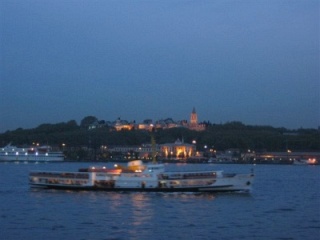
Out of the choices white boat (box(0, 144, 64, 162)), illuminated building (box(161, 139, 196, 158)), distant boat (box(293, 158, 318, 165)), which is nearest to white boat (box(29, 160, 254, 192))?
white boat (box(0, 144, 64, 162))

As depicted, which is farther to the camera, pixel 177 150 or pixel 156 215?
pixel 177 150

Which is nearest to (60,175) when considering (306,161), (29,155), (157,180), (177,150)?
(157,180)

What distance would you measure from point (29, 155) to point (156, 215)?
2896 inches

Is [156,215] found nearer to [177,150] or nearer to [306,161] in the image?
[306,161]

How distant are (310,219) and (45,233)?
9639 millimetres

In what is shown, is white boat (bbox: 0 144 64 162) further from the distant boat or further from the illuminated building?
the distant boat

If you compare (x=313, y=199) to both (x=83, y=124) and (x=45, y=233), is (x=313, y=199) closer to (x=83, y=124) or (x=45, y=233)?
(x=45, y=233)

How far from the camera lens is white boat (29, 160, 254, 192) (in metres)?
36.6

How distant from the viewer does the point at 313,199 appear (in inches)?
1363

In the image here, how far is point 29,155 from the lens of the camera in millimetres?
97812

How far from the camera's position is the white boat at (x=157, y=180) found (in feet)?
120

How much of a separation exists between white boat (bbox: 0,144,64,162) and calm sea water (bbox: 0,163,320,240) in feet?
196

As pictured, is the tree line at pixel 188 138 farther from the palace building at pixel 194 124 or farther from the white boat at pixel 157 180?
the white boat at pixel 157 180

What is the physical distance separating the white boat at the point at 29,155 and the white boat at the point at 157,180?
60.6m
